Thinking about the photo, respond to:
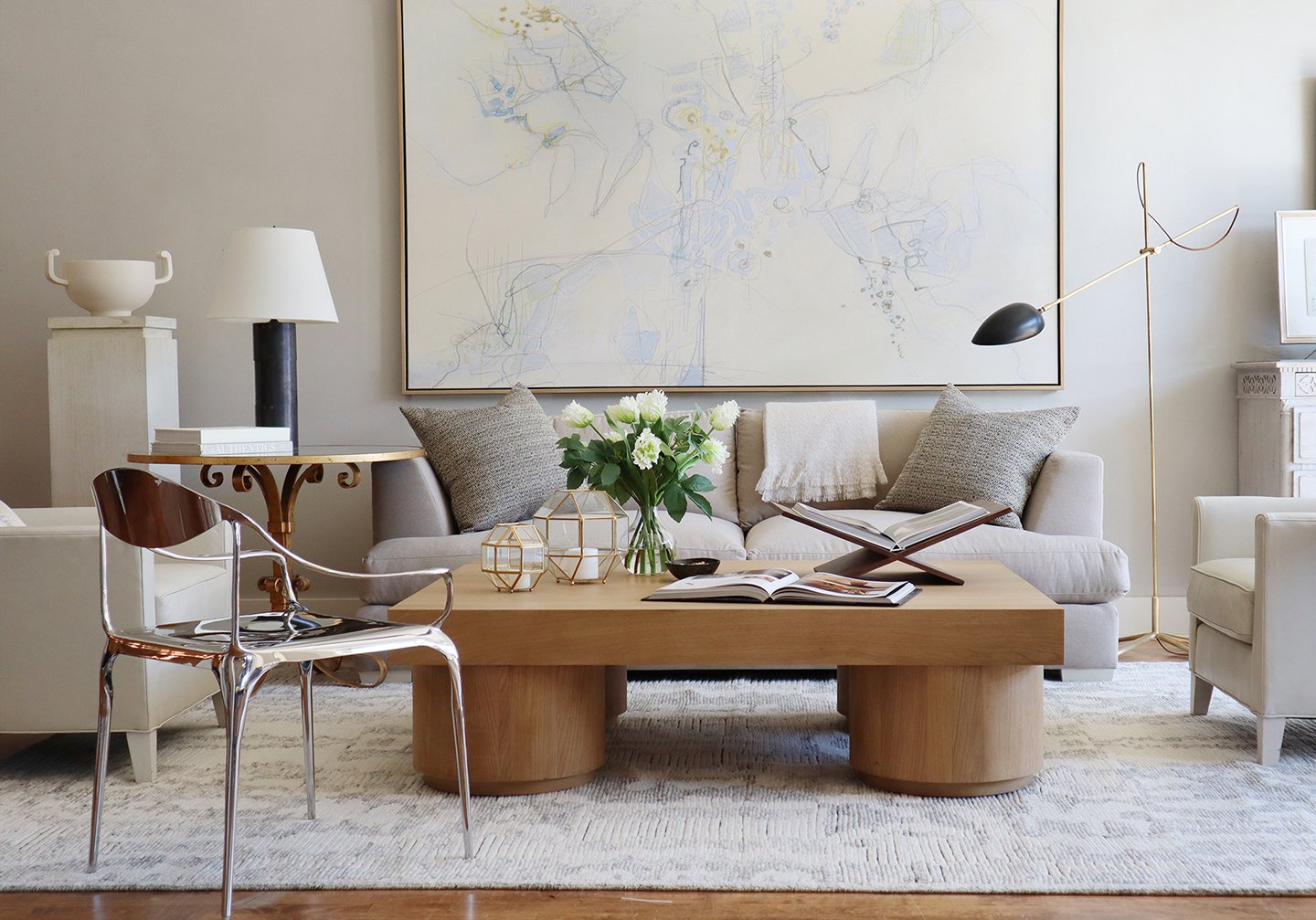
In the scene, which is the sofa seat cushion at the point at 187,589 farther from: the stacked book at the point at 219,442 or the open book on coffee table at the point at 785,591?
the open book on coffee table at the point at 785,591

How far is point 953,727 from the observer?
2340 mm

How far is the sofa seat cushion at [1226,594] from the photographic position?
8.72 feet

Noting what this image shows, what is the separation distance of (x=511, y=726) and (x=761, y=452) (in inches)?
75.4

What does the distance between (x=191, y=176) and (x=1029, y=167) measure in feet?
10.5

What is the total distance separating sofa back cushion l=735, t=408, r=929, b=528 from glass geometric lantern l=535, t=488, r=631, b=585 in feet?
4.16

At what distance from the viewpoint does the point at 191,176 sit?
4395mm

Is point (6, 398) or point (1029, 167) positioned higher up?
point (1029, 167)

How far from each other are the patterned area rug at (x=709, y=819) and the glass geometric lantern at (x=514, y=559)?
0.46 metres

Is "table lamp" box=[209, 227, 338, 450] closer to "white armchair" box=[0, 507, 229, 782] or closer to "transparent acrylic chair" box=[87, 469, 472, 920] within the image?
"white armchair" box=[0, 507, 229, 782]

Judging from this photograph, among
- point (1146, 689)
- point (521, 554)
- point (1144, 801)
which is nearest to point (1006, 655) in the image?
point (1144, 801)

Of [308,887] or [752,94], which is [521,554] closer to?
[308,887]

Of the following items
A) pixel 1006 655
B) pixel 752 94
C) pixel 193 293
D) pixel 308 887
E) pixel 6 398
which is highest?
pixel 752 94

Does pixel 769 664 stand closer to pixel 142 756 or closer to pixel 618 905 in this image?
pixel 618 905

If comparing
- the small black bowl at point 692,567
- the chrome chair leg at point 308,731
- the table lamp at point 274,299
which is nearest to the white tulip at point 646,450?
the small black bowl at point 692,567
